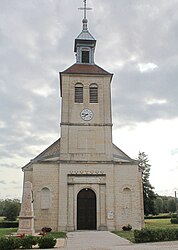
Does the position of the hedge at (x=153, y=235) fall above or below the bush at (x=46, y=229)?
above

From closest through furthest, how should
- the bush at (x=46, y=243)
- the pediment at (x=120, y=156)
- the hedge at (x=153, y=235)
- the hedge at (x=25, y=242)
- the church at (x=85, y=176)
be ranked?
the hedge at (x=25, y=242)
the bush at (x=46, y=243)
the hedge at (x=153, y=235)
the church at (x=85, y=176)
the pediment at (x=120, y=156)

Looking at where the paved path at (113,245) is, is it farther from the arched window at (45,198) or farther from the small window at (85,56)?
the small window at (85,56)

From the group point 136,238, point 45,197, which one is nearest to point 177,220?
point 45,197

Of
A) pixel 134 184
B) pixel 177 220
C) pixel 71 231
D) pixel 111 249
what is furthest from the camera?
pixel 177 220

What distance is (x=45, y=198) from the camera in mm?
27297

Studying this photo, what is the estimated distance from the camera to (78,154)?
1130 inches

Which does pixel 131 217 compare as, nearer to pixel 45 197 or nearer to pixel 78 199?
pixel 78 199

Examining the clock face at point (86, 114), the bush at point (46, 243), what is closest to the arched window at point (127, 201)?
the clock face at point (86, 114)

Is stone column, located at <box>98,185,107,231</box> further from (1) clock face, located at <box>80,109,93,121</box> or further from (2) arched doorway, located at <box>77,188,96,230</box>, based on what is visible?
(1) clock face, located at <box>80,109,93,121</box>

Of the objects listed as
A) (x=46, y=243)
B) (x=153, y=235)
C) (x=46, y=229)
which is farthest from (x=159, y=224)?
(x=46, y=243)

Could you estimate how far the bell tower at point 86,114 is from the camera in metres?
28.9

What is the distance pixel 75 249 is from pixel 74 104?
1857 centimetres

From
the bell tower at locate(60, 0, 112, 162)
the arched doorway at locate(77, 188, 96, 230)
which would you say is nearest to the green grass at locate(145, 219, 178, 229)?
the arched doorway at locate(77, 188, 96, 230)

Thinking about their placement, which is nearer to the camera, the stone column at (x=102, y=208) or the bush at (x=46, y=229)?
the bush at (x=46, y=229)
